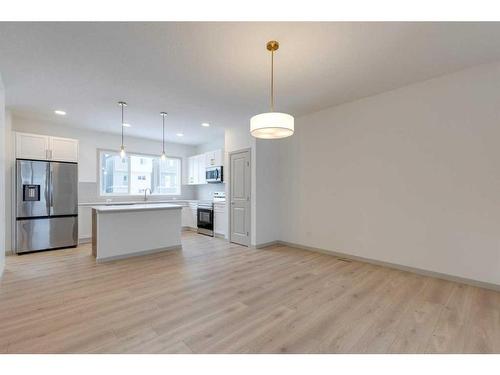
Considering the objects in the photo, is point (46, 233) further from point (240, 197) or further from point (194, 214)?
point (240, 197)

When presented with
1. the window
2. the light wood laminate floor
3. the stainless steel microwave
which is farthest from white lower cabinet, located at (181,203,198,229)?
the light wood laminate floor

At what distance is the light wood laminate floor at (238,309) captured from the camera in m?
1.89

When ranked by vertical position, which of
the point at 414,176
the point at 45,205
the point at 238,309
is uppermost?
the point at 414,176

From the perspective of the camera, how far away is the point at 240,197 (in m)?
5.43

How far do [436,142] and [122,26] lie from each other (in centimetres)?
406

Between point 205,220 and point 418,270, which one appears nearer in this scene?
point 418,270

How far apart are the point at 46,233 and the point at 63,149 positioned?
69.2 inches

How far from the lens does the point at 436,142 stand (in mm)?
3283

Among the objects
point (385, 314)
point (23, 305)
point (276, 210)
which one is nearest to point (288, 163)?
point (276, 210)

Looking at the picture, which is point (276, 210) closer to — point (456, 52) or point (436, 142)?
point (436, 142)

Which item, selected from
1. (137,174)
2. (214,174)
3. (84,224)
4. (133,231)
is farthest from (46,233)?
(214,174)

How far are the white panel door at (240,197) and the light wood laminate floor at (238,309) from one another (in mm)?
1435

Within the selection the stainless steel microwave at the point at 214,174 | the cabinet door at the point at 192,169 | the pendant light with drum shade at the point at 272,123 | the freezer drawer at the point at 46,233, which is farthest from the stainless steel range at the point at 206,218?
the pendant light with drum shade at the point at 272,123

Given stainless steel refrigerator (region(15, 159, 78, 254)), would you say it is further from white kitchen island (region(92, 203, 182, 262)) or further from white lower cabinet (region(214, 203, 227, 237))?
white lower cabinet (region(214, 203, 227, 237))
